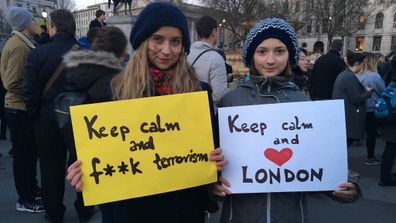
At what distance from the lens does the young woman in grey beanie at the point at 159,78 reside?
160 centimetres

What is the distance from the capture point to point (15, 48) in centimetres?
379

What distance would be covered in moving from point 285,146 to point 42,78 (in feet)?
8.33

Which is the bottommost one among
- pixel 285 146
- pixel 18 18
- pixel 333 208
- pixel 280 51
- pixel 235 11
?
pixel 333 208

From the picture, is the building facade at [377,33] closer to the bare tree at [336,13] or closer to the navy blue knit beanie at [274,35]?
the bare tree at [336,13]

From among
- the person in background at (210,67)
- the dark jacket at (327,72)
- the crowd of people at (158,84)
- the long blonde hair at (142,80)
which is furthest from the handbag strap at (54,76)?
the dark jacket at (327,72)

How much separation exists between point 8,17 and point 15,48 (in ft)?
1.63

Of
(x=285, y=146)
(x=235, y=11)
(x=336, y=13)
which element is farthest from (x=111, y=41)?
(x=336, y=13)

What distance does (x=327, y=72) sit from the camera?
6.55m

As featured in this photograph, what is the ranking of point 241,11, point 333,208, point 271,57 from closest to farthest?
point 271,57
point 333,208
point 241,11

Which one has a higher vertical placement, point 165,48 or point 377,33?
point 377,33

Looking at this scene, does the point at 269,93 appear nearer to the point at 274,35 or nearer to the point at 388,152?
the point at 274,35

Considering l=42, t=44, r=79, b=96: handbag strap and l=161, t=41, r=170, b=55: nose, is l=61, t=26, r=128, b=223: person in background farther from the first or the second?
l=42, t=44, r=79, b=96: handbag strap

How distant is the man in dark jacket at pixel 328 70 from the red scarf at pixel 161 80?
18.2 ft

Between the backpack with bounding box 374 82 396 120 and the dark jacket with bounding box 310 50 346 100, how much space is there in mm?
1682
